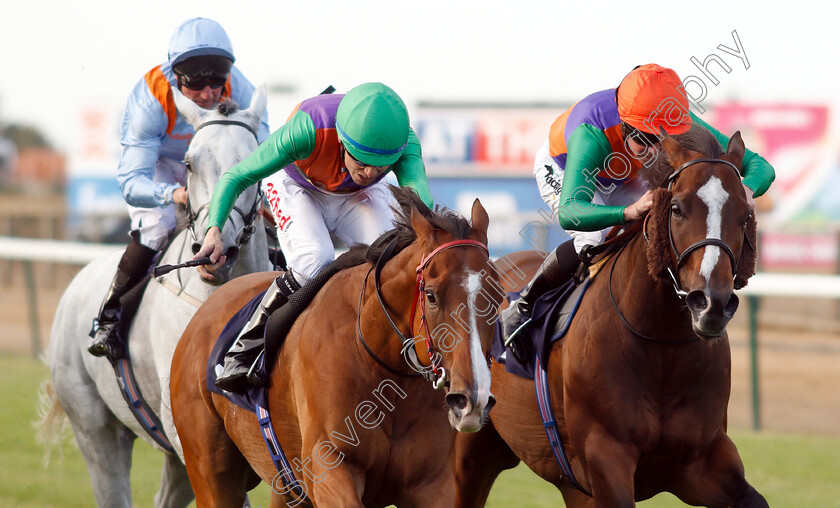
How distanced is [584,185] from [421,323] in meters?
1.18

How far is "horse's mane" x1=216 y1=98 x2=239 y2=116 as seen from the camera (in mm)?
4906

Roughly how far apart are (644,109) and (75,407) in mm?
3587

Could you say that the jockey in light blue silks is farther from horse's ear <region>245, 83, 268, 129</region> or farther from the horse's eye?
the horse's eye

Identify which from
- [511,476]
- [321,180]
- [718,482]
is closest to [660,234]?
[718,482]

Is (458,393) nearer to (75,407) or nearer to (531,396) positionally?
(531,396)

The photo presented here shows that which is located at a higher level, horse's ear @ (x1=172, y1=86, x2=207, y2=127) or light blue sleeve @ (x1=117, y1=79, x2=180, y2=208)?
horse's ear @ (x1=172, y1=86, x2=207, y2=127)

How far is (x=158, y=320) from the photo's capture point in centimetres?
481

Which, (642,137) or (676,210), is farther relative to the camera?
(642,137)

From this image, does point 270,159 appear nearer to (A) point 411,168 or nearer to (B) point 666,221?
(A) point 411,168

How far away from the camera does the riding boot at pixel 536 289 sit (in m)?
4.24

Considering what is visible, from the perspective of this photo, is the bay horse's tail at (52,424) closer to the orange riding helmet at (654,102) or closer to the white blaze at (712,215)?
the orange riding helmet at (654,102)

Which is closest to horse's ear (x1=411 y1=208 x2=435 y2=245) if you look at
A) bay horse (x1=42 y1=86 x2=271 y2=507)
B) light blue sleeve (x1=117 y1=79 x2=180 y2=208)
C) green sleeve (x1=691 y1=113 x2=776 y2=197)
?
green sleeve (x1=691 y1=113 x2=776 y2=197)

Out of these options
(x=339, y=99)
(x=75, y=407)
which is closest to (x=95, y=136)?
(x=75, y=407)

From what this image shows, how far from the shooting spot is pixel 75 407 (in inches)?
219
